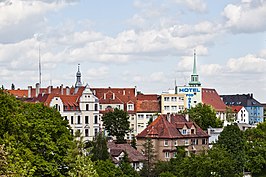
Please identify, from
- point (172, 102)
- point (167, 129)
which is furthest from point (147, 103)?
A: point (167, 129)

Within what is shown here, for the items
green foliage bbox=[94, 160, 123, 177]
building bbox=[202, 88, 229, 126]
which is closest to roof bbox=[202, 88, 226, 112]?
building bbox=[202, 88, 229, 126]

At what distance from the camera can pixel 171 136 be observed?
9044 cm

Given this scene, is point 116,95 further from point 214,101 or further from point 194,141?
point 214,101

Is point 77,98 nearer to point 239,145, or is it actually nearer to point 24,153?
point 239,145

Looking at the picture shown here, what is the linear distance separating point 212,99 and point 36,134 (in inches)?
4572

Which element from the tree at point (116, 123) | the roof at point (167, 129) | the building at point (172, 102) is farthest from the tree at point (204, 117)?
the roof at point (167, 129)

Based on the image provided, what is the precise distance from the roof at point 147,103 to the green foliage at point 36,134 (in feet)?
249

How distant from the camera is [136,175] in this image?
66.8m

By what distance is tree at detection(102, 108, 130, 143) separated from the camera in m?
108

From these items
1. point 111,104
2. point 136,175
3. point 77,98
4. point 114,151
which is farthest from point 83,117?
point 136,175

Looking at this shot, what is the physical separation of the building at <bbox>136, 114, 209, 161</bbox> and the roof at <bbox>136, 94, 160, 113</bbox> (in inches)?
1277

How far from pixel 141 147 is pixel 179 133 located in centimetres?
570

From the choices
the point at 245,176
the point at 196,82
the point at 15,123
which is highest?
the point at 196,82

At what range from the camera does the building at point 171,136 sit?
296 ft
